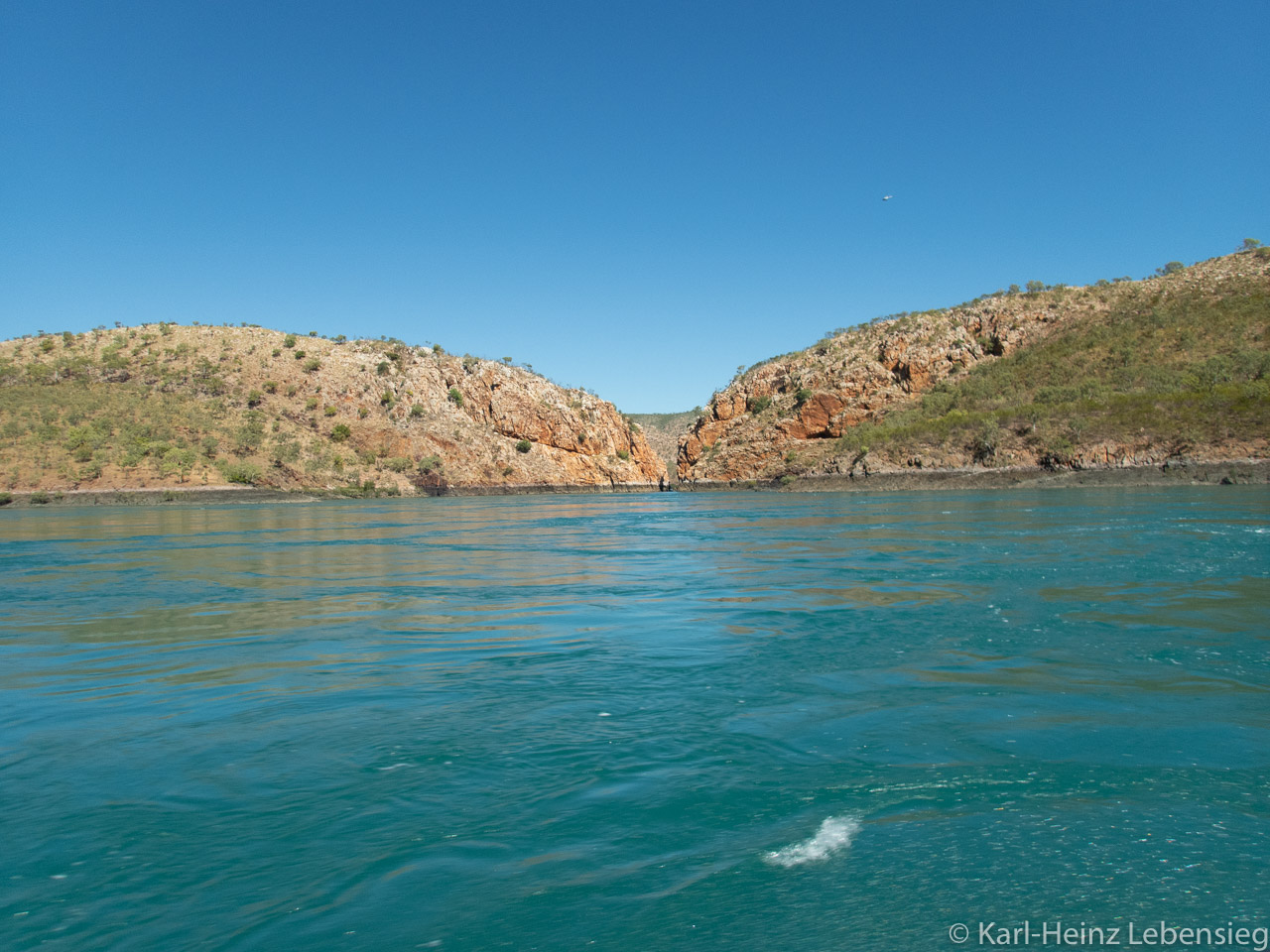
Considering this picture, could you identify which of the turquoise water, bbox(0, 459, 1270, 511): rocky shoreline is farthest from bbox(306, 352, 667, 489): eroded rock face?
the turquoise water

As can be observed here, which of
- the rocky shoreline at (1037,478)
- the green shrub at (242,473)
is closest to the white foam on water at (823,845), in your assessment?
the rocky shoreline at (1037,478)

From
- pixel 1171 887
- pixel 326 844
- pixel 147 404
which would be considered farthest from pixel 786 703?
pixel 147 404

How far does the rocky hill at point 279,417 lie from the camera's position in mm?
63375

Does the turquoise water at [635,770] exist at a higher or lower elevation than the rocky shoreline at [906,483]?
lower

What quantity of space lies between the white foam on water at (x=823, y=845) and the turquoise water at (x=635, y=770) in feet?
0.06

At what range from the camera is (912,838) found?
10.8 feet

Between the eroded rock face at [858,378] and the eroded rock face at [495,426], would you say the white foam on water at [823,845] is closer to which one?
the eroded rock face at [858,378]

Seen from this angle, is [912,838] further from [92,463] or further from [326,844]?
[92,463]

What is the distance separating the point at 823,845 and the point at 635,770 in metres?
1.16

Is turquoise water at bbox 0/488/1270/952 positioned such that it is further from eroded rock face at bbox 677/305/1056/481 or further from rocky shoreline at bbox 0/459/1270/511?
eroded rock face at bbox 677/305/1056/481

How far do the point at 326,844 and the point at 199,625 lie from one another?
6418mm

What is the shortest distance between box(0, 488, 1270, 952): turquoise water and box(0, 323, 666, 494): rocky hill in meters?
63.4

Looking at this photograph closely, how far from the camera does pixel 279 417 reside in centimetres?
8069

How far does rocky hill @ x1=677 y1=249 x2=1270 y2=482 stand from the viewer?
163 feet
